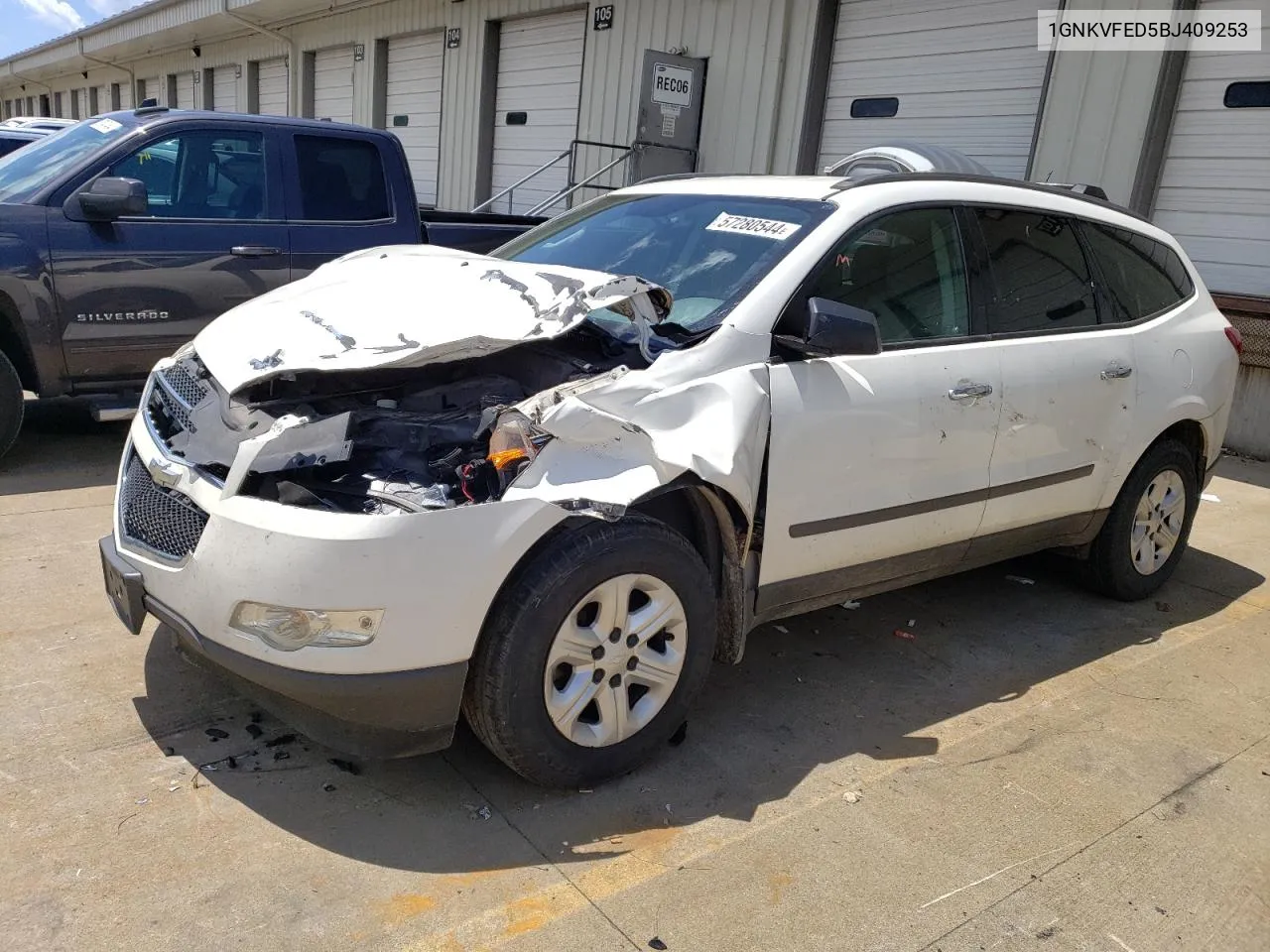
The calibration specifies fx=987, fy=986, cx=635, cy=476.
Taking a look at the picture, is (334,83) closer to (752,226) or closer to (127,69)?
(127,69)

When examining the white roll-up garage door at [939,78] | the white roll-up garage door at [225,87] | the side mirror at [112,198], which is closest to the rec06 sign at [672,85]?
the white roll-up garage door at [939,78]

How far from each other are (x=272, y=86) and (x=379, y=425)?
2234 centimetres

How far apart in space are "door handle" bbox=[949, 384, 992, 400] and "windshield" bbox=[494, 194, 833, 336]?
0.77m

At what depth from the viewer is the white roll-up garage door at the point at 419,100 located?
55.1 ft

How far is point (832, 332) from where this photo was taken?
298cm

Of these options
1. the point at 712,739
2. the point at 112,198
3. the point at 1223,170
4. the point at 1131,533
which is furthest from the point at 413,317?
the point at 1223,170

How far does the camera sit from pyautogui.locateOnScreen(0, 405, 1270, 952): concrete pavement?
2.36 metres

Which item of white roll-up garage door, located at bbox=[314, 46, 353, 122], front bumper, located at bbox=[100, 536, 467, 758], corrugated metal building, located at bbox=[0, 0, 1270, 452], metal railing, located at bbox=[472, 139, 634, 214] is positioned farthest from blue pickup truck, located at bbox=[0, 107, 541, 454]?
white roll-up garage door, located at bbox=[314, 46, 353, 122]

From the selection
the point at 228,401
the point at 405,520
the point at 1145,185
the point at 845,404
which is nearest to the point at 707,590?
the point at 845,404

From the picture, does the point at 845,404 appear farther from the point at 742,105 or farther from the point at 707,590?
the point at 742,105

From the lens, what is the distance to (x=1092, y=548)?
461cm

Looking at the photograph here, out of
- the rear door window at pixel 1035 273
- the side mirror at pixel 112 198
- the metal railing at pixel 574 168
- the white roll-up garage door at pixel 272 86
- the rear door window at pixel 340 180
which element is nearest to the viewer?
the rear door window at pixel 1035 273

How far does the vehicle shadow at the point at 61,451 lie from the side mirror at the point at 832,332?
13.3ft

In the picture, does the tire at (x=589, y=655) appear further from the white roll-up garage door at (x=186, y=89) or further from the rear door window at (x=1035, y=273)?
the white roll-up garage door at (x=186, y=89)
